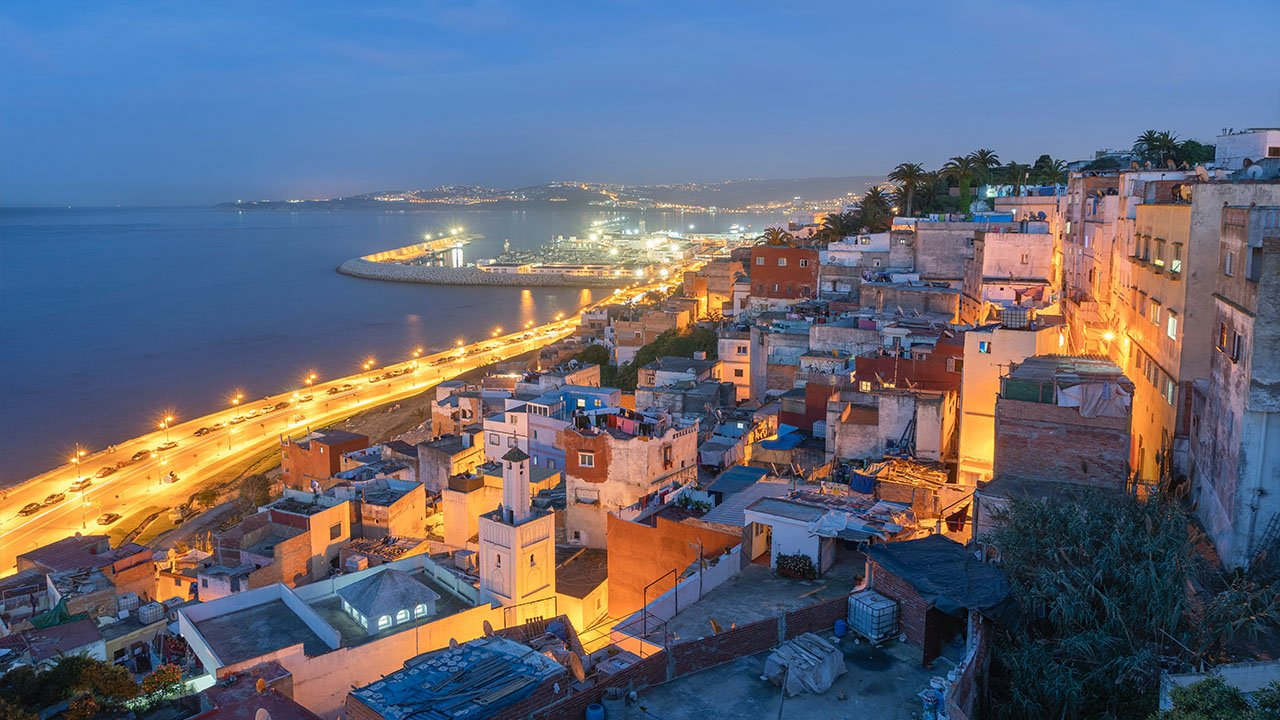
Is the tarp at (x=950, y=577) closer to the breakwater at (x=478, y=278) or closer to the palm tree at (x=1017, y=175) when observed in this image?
the palm tree at (x=1017, y=175)

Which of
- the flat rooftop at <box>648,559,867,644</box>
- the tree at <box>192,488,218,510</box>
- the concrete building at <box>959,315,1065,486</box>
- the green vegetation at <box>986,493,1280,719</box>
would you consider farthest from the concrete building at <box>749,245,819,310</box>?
the green vegetation at <box>986,493,1280,719</box>

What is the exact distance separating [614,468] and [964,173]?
22356 millimetres

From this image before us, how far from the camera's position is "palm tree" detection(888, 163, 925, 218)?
119 feet

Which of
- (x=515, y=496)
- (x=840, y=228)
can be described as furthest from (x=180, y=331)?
(x=515, y=496)

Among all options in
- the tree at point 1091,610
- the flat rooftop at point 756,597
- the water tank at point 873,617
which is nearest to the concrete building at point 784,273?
the flat rooftop at point 756,597

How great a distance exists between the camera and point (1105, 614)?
6.64 metres

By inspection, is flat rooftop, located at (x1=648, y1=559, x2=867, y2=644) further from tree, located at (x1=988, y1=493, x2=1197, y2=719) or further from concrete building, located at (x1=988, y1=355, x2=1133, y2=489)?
concrete building, located at (x1=988, y1=355, x2=1133, y2=489)

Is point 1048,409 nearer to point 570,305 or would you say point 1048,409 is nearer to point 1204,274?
point 1204,274

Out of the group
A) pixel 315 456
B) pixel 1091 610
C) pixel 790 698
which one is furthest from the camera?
pixel 315 456

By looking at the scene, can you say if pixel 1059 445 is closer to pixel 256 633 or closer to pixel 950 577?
pixel 950 577

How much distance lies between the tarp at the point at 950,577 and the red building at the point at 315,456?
19065 millimetres

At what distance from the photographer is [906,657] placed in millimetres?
6469

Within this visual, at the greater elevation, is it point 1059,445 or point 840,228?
point 840,228

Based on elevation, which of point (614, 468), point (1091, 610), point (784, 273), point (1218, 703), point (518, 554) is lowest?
point (518, 554)
